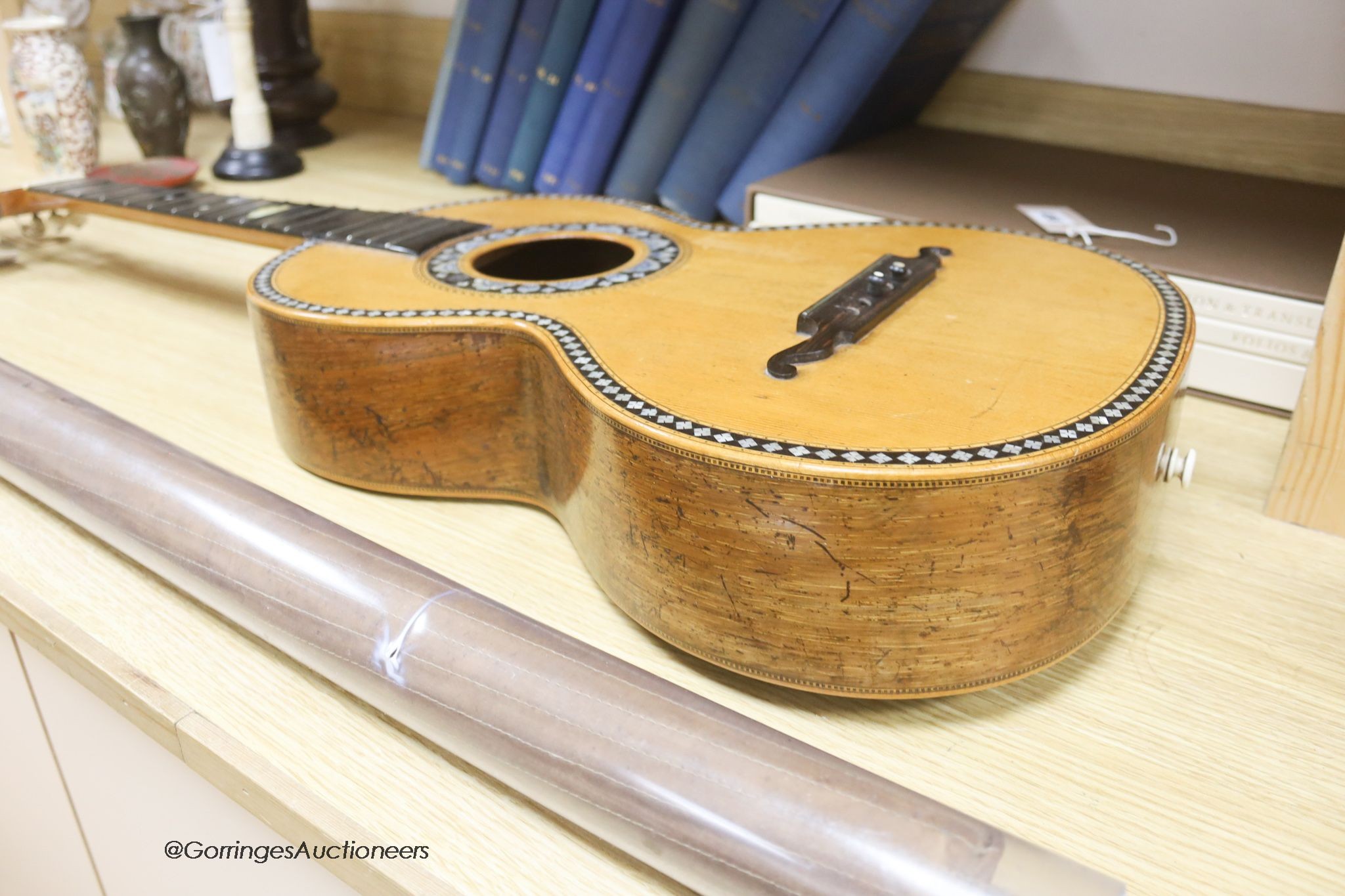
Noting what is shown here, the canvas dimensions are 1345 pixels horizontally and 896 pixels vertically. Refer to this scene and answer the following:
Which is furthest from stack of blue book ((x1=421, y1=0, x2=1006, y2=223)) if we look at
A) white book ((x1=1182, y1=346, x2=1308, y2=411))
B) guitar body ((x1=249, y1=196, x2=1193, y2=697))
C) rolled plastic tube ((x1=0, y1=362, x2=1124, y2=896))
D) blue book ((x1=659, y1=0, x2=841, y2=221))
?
rolled plastic tube ((x1=0, y1=362, x2=1124, y2=896))

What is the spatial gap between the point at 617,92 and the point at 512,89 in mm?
197

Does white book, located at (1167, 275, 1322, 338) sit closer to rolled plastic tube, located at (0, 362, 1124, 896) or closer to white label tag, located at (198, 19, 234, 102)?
rolled plastic tube, located at (0, 362, 1124, 896)

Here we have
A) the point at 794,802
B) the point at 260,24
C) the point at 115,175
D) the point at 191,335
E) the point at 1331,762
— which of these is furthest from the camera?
the point at 260,24

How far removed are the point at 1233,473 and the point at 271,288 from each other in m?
0.77

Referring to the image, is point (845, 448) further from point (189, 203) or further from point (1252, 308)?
point (189, 203)

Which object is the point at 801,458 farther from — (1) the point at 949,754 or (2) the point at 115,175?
(2) the point at 115,175

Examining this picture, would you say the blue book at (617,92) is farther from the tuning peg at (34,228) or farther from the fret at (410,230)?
the tuning peg at (34,228)

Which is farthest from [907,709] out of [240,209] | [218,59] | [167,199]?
[218,59]

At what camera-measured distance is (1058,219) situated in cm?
98

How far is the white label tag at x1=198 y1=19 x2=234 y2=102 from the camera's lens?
4.55 feet

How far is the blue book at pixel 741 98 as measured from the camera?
1136 millimetres

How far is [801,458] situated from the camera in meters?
0.51

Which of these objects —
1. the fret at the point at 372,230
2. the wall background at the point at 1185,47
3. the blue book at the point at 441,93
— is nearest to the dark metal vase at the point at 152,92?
the blue book at the point at 441,93

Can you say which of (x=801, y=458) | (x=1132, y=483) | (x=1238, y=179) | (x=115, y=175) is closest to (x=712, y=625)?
(x=801, y=458)
